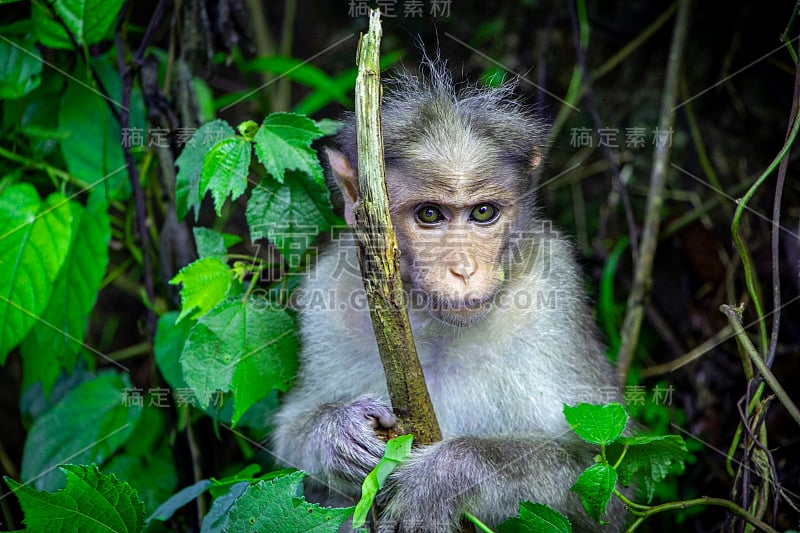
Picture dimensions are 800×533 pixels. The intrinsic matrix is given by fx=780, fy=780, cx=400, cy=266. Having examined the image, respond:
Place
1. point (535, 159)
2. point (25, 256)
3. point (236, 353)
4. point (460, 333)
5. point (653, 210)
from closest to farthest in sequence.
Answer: point (236, 353) → point (460, 333) → point (535, 159) → point (25, 256) → point (653, 210)

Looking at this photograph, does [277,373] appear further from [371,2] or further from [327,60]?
[327,60]

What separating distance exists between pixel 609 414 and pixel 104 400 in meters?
2.71

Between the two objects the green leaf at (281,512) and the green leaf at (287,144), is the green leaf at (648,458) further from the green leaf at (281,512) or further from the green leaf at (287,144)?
the green leaf at (287,144)

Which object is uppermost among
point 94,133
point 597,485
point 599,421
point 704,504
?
point 94,133

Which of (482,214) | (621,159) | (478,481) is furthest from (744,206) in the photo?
(621,159)

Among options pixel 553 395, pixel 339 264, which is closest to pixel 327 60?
pixel 339 264

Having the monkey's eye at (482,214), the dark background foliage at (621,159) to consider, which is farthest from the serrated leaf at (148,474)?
the monkey's eye at (482,214)

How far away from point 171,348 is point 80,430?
0.77 meters

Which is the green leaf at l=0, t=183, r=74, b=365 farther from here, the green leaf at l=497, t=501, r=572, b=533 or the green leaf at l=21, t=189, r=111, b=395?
the green leaf at l=497, t=501, r=572, b=533

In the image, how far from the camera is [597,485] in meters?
2.61

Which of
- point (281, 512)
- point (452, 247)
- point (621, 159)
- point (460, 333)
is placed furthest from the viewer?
point (621, 159)

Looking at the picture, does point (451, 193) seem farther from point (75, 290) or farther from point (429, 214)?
point (75, 290)

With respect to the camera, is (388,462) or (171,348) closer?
(388,462)

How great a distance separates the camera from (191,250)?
13.8 feet
